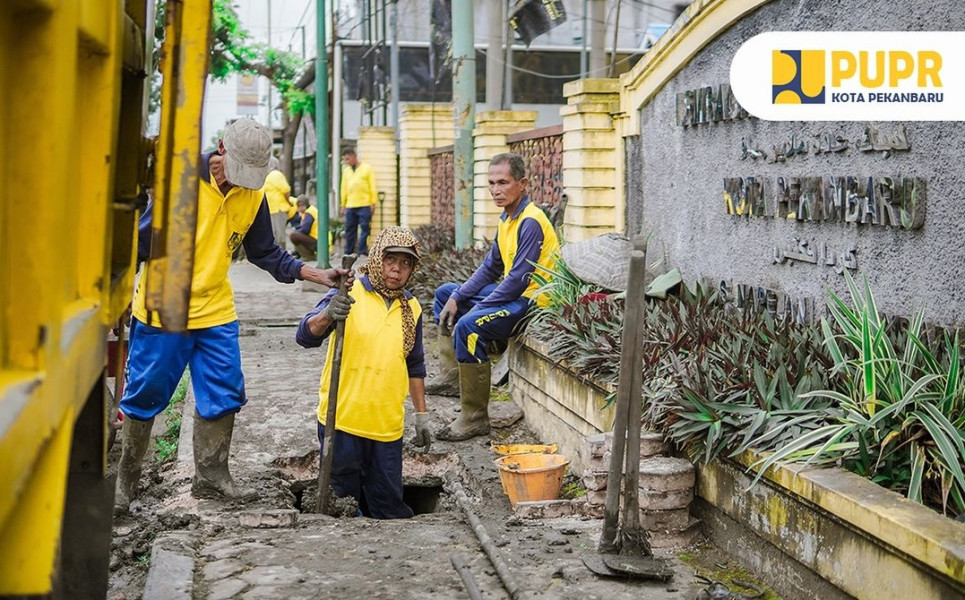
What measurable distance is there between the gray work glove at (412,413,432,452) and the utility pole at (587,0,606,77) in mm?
11344

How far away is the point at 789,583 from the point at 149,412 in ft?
10.8

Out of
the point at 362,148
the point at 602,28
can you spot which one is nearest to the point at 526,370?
the point at 602,28

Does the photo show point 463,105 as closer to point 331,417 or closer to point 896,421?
point 331,417

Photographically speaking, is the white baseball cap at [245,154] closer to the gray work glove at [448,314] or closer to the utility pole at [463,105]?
the gray work glove at [448,314]

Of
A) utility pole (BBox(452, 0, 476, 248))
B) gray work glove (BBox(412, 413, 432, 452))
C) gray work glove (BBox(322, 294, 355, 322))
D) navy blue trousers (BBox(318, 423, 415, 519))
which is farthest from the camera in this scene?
utility pole (BBox(452, 0, 476, 248))

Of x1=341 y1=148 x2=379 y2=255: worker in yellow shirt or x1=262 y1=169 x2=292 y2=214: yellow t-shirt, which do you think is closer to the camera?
x1=262 y1=169 x2=292 y2=214: yellow t-shirt

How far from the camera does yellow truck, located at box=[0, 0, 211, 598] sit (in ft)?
7.03

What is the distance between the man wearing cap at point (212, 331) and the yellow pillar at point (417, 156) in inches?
560

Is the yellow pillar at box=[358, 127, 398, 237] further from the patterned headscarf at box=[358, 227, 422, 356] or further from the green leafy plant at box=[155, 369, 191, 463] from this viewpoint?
the patterned headscarf at box=[358, 227, 422, 356]

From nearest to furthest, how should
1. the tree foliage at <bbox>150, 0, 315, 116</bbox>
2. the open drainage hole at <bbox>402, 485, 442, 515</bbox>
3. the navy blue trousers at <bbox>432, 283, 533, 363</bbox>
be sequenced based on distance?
1. the open drainage hole at <bbox>402, 485, 442, 515</bbox>
2. the navy blue trousers at <bbox>432, 283, 533, 363</bbox>
3. the tree foliage at <bbox>150, 0, 315, 116</bbox>

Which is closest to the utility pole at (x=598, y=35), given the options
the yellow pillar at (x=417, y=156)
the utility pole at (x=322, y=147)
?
the yellow pillar at (x=417, y=156)

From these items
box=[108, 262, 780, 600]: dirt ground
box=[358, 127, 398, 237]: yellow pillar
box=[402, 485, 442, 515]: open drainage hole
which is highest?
box=[358, 127, 398, 237]: yellow pillar

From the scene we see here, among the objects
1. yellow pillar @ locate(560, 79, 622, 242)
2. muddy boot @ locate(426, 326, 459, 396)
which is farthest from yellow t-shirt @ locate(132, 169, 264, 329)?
yellow pillar @ locate(560, 79, 622, 242)

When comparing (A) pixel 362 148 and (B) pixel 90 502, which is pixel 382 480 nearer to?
(B) pixel 90 502
